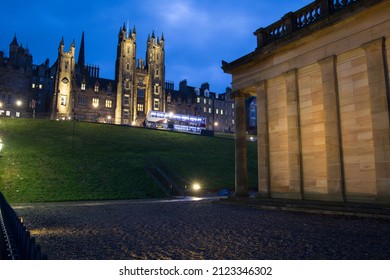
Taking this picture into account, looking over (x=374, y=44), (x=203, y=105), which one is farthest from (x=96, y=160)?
(x=203, y=105)

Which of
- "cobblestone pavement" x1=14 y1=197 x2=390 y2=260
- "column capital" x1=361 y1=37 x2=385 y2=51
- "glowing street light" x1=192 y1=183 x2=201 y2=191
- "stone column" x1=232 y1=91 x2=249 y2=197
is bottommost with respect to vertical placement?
"cobblestone pavement" x1=14 y1=197 x2=390 y2=260

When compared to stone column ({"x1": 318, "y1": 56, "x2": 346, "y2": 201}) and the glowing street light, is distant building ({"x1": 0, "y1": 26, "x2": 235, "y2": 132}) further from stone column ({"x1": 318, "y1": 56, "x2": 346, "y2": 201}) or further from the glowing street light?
stone column ({"x1": 318, "y1": 56, "x2": 346, "y2": 201})

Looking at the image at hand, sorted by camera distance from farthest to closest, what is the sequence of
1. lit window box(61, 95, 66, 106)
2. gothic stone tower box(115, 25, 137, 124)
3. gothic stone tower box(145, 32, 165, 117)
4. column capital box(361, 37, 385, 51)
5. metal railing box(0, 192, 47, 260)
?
1. gothic stone tower box(145, 32, 165, 117)
2. gothic stone tower box(115, 25, 137, 124)
3. lit window box(61, 95, 66, 106)
4. column capital box(361, 37, 385, 51)
5. metal railing box(0, 192, 47, 260)

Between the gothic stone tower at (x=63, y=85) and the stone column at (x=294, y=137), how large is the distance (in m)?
89.7

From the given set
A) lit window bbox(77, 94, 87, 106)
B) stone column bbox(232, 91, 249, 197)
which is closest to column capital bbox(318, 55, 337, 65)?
stone column bbox(232, 91, 249, 197)

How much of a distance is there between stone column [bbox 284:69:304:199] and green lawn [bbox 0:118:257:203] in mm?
16281

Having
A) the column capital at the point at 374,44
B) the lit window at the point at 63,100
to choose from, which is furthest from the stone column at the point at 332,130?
the lit window at the point at 63,100

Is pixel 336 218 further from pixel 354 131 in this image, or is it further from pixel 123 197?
pixel 123 197

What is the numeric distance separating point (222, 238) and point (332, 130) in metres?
8.55

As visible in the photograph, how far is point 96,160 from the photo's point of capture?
3644 cm

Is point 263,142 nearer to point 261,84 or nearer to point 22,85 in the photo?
point 261,84

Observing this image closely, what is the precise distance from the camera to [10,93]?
97875 mm

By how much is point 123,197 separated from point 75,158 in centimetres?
1303

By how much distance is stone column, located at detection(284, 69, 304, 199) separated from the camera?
15.3 metres
